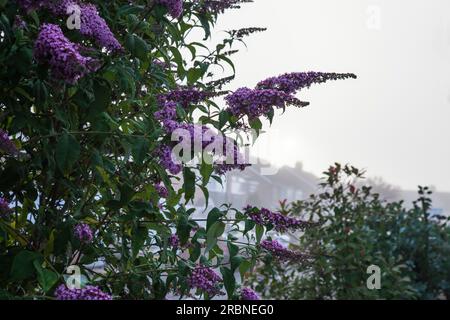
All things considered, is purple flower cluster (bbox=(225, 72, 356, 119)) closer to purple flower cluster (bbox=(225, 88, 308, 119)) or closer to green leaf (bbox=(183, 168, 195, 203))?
purple flower cluster (bbox=(225, 88, 308, 119))

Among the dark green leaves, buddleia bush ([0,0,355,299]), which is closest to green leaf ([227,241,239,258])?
buddleia bush ([0,0,355,299])

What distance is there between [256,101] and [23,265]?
1.45 ft

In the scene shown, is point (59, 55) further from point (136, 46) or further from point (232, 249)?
point (232, 249)

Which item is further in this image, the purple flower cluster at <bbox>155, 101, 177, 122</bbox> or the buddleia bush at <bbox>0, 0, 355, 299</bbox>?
the purple flower cluster at <bbox>155, 101, 177, 122</bbox>

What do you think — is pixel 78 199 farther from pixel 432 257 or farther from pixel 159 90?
pixel 432 257

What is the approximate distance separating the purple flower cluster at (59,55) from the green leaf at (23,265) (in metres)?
0.27

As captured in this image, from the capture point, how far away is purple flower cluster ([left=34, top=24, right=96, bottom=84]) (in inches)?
29.5

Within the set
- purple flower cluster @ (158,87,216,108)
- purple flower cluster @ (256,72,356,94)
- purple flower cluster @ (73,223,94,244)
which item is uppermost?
purple flower cluster @ (256,72,356,94)

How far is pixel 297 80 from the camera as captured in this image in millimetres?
1026

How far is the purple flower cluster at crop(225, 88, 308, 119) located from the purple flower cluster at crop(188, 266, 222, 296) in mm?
309

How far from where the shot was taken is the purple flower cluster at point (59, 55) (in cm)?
75

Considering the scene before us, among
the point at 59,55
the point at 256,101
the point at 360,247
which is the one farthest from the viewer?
the point at 360,247

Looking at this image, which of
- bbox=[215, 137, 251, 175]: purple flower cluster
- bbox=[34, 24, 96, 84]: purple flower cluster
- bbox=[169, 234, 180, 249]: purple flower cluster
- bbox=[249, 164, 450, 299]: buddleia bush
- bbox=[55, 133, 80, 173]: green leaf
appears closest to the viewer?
bbox=[34, 24, 96, 84]: purple flower cluster

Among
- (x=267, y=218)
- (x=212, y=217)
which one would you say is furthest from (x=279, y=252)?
(x=212, y=217)
